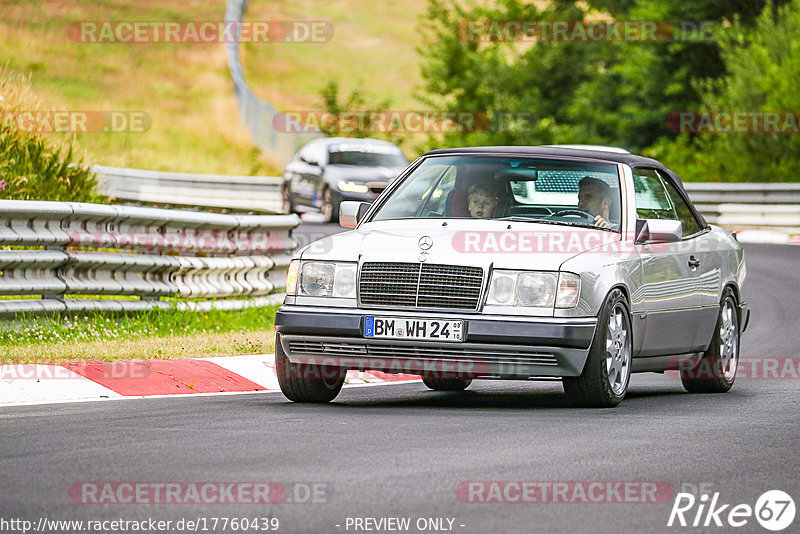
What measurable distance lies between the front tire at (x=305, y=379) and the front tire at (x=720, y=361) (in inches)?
113

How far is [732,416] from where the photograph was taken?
9578 millimetres

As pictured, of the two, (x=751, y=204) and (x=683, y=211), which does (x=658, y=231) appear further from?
(x=751, y=204)

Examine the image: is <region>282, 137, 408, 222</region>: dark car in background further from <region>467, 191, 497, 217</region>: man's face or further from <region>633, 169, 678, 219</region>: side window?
<region>467, 191, 497, 217</region>: man's face

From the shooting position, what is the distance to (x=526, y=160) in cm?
1048

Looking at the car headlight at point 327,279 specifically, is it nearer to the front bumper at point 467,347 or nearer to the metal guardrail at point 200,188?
the front bumper at point 467,347

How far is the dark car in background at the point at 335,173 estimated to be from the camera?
28781mm

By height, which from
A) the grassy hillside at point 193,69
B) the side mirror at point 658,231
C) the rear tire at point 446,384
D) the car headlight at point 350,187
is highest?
the grassy hillside at point 193,69

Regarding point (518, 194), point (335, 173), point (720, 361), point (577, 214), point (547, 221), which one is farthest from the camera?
point (335, 173)

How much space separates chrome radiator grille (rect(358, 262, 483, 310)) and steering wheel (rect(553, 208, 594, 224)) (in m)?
1.25

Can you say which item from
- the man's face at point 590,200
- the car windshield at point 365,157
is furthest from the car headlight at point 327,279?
Answer: the car windshield at point 365,157

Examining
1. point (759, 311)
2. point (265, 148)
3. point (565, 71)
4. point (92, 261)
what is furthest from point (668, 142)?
point (92, 261)

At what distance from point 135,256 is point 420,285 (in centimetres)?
439

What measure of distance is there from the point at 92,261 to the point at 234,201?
23263 millimetres

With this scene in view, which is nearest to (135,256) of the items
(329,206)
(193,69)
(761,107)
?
(329,206)
